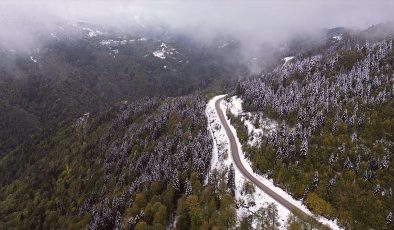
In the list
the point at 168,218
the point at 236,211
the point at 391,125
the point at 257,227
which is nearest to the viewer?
the point at 257,227

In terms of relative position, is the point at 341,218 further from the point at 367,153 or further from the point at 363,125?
the point at 363,125

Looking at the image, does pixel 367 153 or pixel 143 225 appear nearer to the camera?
pixel 143 225

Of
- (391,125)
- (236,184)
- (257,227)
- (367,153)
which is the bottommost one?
(257,227)

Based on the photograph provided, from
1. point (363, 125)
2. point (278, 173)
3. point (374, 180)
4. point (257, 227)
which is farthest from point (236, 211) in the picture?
point (363, 125)

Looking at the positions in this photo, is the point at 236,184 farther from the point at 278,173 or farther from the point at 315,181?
the point at 315,181

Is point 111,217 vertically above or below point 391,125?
below

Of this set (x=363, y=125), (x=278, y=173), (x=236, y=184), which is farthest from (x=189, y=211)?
(x=363, y=125)

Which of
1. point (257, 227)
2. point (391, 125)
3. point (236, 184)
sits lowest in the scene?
point (257, 227)

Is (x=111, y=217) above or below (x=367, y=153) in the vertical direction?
below

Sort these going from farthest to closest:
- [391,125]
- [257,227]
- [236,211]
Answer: [391,125]
[236,211]
[257,227]
